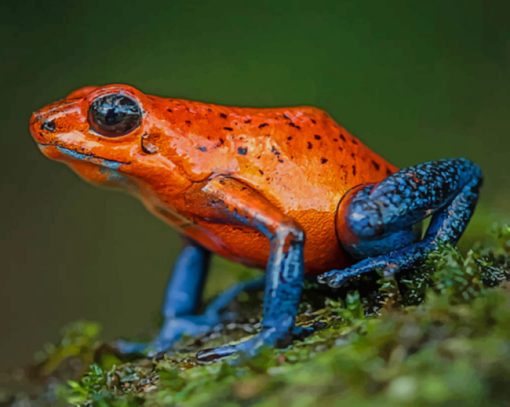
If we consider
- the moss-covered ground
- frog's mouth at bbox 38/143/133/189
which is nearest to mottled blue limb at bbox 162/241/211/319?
the moss-covered ground

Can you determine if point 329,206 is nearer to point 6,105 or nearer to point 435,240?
point 435,240

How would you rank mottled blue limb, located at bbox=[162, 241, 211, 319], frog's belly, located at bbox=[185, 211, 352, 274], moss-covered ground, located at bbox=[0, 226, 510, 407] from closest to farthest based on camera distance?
moss-covered ground, located at bbox=[0, 226, 510, 407]
frog's belly, located at bbox=[185, 211, 352, 274]
mottled blue limb, located at bbox=[162, 241, 211, 319]

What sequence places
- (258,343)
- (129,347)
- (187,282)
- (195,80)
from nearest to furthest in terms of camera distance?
(258,343) < (129,347) < (187,282) < (195,80)

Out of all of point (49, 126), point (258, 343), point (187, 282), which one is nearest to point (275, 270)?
point (258, 343)

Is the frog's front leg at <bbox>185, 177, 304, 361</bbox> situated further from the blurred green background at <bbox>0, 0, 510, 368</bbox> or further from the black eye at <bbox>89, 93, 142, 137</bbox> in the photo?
the blurred green background at <bbox>0, 0, 510, 368</bbox>

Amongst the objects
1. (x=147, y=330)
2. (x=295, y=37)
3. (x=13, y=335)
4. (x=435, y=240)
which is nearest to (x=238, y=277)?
(x=147, y=330)

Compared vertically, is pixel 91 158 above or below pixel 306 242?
above

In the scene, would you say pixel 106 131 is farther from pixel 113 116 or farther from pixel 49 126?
pixel 49 126
